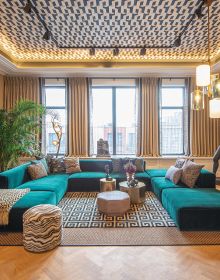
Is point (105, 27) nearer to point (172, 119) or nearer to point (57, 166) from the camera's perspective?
point (57, 166)

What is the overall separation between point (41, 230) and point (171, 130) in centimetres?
479

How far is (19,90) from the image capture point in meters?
6.00

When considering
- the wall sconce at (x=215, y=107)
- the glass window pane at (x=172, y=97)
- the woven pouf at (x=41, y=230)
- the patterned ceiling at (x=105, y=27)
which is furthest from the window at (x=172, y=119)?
the woven pouf at (x=41, y=230)

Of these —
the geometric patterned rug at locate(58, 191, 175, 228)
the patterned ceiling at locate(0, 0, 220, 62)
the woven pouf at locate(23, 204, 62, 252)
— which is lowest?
the geometric patterned rug at locate(58, 191, 175, 228)

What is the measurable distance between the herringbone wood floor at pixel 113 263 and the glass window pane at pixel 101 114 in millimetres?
3966

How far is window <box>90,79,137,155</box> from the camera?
246 inches

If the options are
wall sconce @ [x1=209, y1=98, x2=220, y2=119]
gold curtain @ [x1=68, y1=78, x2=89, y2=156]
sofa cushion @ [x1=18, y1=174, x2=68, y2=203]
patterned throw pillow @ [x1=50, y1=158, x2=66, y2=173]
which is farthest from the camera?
gold curtain @ [x1=68, y1=78, x2=89, y2=156]

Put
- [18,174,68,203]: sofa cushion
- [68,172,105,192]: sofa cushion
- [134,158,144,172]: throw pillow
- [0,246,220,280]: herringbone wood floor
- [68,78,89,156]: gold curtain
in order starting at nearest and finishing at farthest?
[0,246,220,280]: herringbone wood floor, [18,174,68,203]: sofa cushion, [68,172,105,192]: sofa cushion, [134,158,144,172]: throw pillow, [68,78,89,156]: gold curtain

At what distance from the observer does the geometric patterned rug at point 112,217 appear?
124 inches

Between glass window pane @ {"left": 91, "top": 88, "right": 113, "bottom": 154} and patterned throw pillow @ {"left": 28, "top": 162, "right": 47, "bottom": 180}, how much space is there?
6.51 ft

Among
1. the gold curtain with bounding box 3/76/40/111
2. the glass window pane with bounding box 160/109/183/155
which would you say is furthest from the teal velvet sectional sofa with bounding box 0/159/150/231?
the gold curtain with bounding box 3/76/40/111

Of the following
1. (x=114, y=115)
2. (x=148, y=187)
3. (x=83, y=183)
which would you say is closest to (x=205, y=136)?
(x=148, y=187)

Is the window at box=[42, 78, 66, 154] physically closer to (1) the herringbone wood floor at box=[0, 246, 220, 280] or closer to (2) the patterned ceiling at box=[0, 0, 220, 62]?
(2) the patterned ceiling at box=[0, 0, 220, 62]

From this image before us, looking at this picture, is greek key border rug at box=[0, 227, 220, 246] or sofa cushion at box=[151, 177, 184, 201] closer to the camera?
greek key border rug at box=[0, 227, 220, 246]
